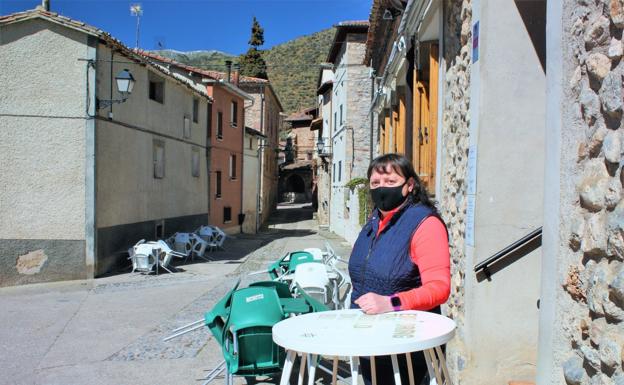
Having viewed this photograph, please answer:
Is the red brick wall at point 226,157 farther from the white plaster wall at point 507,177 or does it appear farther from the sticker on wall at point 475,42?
the white plaster wall at point 507,177

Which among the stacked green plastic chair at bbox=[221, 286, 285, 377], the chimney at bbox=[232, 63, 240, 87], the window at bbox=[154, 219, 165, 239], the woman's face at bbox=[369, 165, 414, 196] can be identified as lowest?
the window at bbox=[154, 219, 165, 239]

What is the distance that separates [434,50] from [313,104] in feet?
188

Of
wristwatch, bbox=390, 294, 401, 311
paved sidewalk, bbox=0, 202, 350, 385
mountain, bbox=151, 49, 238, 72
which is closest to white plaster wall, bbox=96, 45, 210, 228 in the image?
paved sidewalk, bbox=0, 202, 350, 385

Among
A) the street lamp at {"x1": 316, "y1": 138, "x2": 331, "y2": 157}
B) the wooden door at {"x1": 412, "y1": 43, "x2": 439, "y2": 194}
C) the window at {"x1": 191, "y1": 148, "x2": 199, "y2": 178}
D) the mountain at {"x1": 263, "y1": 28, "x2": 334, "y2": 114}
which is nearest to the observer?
the wooden door at {"x1": 412, "y1": 43, "x2": 439, "y2": 194}

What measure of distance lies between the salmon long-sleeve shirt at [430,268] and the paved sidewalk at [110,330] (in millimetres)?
3077

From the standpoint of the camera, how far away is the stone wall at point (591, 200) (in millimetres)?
1886

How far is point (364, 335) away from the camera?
213cm

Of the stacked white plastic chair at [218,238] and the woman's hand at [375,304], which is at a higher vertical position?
the woman's hand at [375,304]

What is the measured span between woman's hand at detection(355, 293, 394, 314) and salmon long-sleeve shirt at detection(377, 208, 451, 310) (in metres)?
0.07

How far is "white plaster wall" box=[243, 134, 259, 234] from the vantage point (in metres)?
27.3

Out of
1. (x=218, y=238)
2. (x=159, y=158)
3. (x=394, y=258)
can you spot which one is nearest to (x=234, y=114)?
(x=218, y=238)

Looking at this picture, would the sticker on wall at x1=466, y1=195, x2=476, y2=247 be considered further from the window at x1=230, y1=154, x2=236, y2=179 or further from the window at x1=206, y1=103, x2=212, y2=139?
the window at x1=230, y1=154, x2=236, y2=179

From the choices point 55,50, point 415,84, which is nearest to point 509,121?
point 415,84

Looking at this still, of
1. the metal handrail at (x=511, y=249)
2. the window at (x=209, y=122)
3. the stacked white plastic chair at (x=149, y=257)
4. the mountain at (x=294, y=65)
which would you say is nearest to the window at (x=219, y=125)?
the window at (x=209, y=122)
